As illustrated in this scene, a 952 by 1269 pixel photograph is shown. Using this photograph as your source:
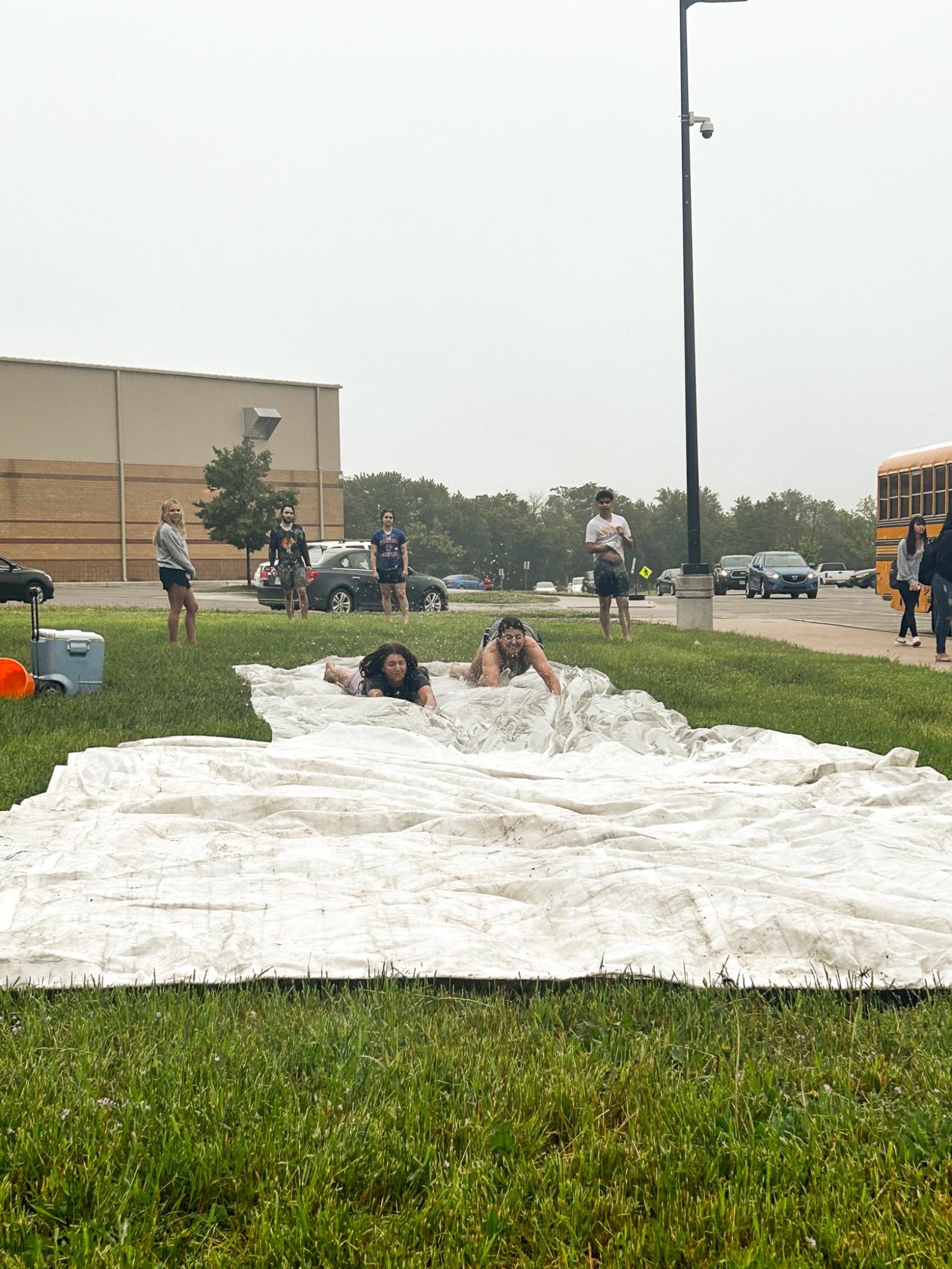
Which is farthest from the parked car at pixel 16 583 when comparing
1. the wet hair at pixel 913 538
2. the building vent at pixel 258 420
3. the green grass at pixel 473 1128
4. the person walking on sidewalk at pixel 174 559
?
the green grass at pixel 473 1128

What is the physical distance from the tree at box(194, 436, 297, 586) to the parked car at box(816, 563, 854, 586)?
33.9m

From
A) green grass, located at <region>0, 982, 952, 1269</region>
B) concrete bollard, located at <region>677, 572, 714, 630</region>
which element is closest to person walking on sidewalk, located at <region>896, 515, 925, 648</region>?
concrete bollard, located at <region>677, 572, 714, 630</region>

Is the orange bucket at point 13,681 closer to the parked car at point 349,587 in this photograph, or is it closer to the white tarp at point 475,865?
the white tarp at point 475,865

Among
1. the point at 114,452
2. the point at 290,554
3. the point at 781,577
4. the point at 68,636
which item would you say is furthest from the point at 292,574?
the point at 114,452

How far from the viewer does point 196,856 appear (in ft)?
16.9

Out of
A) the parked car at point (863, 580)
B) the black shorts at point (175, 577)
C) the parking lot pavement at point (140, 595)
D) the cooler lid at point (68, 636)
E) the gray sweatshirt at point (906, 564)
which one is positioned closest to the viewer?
the cooler lid at point (68, 636)

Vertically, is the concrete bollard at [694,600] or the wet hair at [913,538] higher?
the wet hair at [913,538]

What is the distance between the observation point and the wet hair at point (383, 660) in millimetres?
10195

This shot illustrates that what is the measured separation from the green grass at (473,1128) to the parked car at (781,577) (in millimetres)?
40422

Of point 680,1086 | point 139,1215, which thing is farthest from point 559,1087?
point 139,1215

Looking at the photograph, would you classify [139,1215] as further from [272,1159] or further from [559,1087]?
[559,1087]

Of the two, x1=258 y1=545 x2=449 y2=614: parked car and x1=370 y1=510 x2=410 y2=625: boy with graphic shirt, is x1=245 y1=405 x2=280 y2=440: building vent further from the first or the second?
x1=370 y1=510 x2=410 y2=625: boy with graphic shirt

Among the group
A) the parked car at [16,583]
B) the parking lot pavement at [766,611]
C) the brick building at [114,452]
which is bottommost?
the parking lot pavement at [766,611]

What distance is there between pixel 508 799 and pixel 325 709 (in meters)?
3.94
